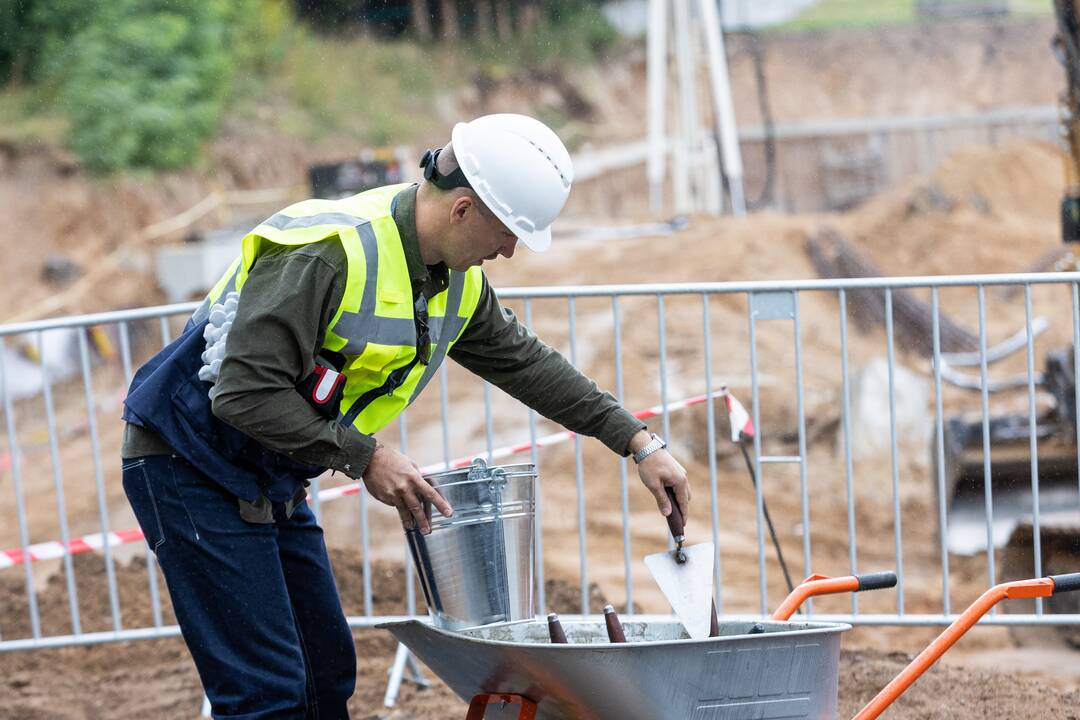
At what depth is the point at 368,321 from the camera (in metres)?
2.66

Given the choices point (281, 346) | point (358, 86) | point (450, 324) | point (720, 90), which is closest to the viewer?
point (281, 346)

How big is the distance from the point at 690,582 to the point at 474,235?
3.59 feet

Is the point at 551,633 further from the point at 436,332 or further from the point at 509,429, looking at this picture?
the point at 509,429

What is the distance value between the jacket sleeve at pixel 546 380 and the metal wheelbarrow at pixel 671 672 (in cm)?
66

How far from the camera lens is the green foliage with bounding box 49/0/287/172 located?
18578 mm

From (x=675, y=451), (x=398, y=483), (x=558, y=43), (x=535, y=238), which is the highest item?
(x=558, y=43)

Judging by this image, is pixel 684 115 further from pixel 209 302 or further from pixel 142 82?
pixel 209 302

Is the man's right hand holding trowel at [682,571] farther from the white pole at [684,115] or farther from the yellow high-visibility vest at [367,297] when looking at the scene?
the white pole at [684,115]

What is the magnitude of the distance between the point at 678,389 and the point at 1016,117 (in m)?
33.8

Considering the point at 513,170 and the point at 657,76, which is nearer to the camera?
the point at 513,170

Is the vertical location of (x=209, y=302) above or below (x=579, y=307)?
above

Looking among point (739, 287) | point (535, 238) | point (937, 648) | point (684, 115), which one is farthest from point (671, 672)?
point (684, 115)

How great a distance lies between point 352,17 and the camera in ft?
115

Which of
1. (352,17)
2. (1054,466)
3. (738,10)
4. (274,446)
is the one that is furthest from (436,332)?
(738,10)
